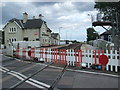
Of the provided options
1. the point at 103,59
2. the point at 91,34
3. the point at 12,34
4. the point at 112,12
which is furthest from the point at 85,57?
the point at 91,34

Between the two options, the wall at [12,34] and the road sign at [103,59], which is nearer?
the road sign at [103,59]

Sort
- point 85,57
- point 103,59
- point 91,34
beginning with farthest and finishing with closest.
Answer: point 91,34 < point 85,57 < point 103,59

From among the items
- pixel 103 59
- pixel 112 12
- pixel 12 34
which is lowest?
pixel 103 59

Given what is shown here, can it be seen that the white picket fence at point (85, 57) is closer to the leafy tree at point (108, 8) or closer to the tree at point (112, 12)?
the tree at point (112, 12)

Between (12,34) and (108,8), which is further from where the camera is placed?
(12,34)

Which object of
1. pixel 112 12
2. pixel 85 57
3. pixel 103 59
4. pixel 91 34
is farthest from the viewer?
pixel 91 34

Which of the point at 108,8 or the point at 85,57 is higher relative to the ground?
the point at 108,8

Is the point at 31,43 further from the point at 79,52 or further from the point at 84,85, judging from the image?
the point at 84,85

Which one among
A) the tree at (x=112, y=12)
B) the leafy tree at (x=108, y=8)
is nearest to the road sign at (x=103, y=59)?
the tree at (x=112, y=12)

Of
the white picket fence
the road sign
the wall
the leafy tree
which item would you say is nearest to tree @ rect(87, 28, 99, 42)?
the wall

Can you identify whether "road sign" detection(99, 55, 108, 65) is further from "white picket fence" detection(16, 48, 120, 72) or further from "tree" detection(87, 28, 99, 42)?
"tree" detection(87, 28, 99, 42)

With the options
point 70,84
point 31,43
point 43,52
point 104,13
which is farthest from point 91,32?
point 70,84

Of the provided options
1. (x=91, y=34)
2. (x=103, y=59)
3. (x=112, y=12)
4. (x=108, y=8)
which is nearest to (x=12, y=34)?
(x=108, y=8)

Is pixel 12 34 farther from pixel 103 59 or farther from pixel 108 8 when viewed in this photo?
pixel 103 59
